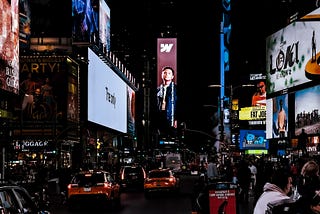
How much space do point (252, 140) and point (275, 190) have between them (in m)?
64.6

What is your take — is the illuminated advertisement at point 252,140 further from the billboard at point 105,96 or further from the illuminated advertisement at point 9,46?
the illuminated advertisement at point 9,46

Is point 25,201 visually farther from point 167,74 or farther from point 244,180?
point 167,74

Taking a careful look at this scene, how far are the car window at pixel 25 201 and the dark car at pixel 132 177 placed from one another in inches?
1269

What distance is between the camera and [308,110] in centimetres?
4706

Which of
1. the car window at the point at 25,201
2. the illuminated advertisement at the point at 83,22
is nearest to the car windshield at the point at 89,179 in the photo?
the car window at the point at 25,201

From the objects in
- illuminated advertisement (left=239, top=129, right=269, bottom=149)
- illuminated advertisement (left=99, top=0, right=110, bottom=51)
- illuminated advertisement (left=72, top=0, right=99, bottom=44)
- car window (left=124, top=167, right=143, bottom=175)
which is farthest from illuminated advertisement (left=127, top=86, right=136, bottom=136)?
car window (left=124, top=167, right=143, bottom=175)

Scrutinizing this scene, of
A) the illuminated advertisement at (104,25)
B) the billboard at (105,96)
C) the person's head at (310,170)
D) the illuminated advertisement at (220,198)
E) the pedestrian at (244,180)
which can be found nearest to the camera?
the person's head at (310,170)

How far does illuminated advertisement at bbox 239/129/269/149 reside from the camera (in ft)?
230

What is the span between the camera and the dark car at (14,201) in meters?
10.4

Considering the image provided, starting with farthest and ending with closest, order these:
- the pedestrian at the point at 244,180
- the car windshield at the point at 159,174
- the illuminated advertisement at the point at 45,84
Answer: the illuminated advertisement at the point at 45,84
the car windshield at the point at 159,174
the pedestrian at the point at 244,180

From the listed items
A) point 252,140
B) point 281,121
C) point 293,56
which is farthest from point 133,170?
point 252,140

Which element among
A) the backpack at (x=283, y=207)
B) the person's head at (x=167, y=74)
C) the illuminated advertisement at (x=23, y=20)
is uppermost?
the person's head at (x=167, y=74)

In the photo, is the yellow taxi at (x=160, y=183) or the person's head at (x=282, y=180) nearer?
the person's head at (x=282, y=180)

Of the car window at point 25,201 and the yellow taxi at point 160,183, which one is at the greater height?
the car window at point 25,201
